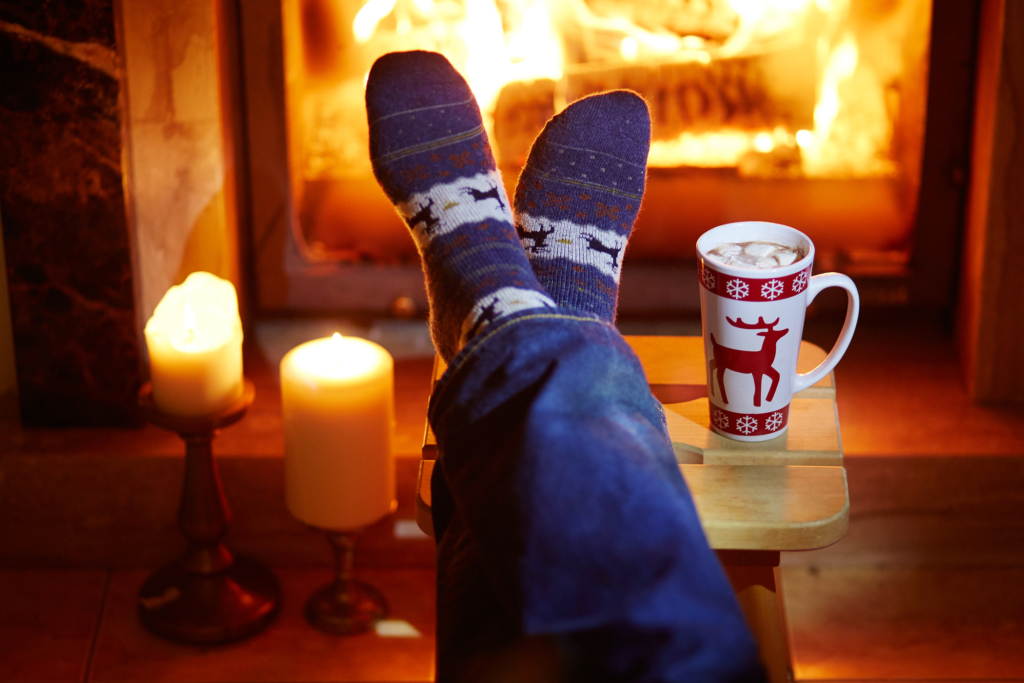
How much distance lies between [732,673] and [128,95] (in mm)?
882

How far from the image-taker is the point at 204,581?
1069mm

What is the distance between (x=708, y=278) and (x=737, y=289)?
0.08 ft

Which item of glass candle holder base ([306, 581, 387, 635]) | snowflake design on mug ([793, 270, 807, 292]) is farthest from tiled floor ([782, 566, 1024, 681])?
snowflake design on mug ([793, 270, 807, 292])

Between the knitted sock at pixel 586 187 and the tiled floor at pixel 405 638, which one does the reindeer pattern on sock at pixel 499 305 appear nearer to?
the knitted sock at pixel 586 187

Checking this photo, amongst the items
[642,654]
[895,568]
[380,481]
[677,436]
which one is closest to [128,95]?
[380,481]

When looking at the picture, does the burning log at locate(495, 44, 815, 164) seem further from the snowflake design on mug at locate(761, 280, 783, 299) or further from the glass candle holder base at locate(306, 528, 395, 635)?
the snowflake design on mug at locate(761, 280, 783, 299)

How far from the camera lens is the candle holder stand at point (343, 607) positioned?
1090 mm

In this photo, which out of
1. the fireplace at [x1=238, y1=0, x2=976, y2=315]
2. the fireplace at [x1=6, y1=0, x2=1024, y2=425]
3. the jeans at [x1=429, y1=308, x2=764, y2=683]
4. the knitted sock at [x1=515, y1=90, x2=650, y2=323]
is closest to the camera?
the jeans at [x1=429, y1=308, x2=764, y2=683]

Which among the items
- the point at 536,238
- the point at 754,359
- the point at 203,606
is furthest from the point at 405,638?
the point at 754,359

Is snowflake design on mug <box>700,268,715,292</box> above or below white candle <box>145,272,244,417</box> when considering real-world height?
above

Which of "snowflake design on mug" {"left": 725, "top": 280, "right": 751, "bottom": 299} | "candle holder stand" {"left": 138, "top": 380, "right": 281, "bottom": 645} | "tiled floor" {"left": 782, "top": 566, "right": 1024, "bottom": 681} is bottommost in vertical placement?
"tiled floor" {"left": 782, "top": 566, "right": 1024, "bottom": 681}

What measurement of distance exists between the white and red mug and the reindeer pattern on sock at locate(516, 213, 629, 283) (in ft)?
0.51

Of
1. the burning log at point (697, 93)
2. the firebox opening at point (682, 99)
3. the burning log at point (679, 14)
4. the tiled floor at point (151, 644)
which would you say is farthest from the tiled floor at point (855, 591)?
the burning log at point (679, 14)

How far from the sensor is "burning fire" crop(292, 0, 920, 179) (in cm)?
119
